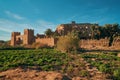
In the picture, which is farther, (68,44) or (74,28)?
(74,28)

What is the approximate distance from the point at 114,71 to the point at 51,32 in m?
44.4

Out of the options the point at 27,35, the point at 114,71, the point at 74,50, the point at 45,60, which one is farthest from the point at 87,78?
the point at 27,35

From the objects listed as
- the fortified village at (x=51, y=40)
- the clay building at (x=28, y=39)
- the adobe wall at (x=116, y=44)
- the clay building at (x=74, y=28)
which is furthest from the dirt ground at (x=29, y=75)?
the clay building at (x=74, y=28)

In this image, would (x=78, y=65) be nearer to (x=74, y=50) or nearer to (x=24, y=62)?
(x=24, y=62)

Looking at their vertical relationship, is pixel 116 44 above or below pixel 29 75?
above

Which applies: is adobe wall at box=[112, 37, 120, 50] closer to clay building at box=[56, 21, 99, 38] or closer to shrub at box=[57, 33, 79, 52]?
shrub at box=[57, 33, 79, 52]

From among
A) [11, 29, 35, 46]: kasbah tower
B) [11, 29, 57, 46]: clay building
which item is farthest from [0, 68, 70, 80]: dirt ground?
[11, 29, 35, 46]: kasbah tower

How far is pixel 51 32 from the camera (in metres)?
59.5

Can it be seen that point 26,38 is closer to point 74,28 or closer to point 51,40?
point 51,40

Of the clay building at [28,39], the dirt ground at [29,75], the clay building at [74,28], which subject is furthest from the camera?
the clay building at [74,28]

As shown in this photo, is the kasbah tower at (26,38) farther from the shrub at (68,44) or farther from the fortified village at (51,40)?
the shrub at (68,44)

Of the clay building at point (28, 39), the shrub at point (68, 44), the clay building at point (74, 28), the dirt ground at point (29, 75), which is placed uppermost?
the clay building at point (74, 28)

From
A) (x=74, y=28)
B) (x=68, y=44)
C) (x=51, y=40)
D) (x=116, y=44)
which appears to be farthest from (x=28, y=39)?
(x=74, y=28)

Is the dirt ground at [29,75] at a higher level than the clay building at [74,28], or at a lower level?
lower
